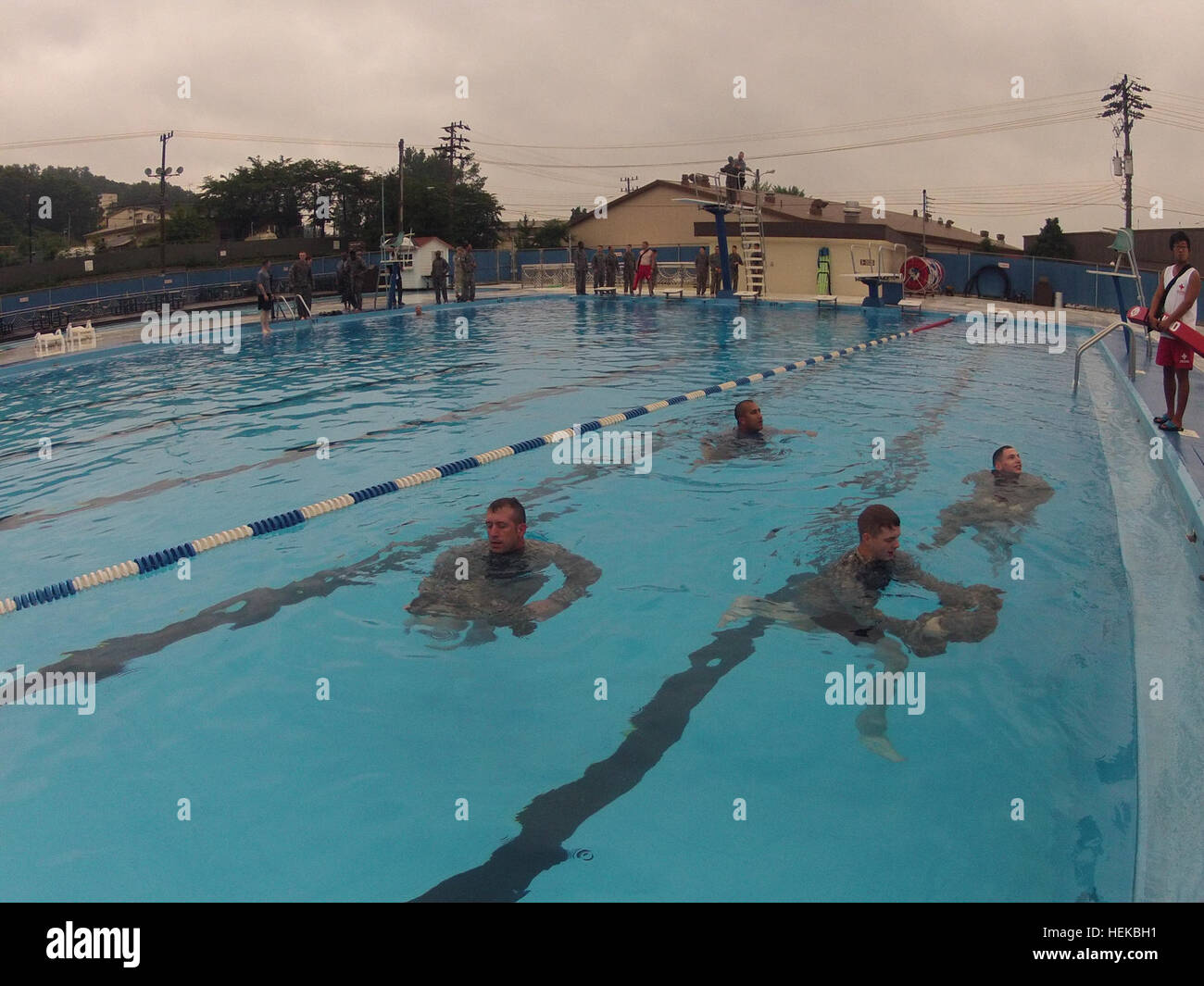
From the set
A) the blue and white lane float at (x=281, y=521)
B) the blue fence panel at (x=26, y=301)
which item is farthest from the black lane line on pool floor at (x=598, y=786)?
the blue fence panel at (x=26, y=301)

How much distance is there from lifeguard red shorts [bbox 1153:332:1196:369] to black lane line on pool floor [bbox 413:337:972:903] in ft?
13.3

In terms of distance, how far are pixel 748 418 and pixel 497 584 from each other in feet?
12.8

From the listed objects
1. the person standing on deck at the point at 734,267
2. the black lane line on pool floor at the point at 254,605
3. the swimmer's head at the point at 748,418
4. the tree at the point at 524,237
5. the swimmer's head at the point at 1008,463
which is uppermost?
the tree at the point at 524,237

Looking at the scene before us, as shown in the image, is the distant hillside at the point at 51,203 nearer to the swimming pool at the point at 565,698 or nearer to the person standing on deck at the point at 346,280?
the person standing on deck at the point at 346,280

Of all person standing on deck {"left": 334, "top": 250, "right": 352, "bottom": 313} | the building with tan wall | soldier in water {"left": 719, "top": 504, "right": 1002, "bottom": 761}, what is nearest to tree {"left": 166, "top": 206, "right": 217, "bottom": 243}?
the building with tan wall

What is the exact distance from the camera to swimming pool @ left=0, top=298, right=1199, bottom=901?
315 centimetres

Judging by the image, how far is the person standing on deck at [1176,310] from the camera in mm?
6871

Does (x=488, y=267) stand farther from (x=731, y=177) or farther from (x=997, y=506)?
(x=997, y=506)

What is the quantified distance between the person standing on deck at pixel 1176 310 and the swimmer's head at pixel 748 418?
10.3ft

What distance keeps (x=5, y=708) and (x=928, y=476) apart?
6583 mm

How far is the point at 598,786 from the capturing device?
357 cm

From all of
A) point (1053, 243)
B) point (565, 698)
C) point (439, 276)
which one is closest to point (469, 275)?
point (439, 276)

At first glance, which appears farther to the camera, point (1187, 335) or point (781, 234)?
point (781, 234)
